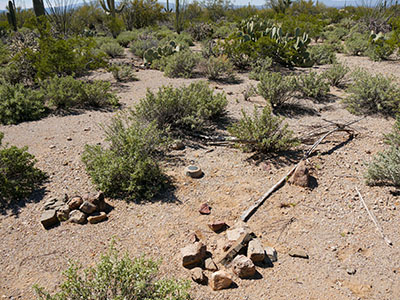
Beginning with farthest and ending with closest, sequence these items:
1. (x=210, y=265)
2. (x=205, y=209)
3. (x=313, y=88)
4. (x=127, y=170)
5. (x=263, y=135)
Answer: (x=313, y=88)
(x=263, y=135)
(x=127, y=170)
(x=205, y=209)
(x=210, y=265)

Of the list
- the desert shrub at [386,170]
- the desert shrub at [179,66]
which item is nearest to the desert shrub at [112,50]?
the desert shrub at [179,66]

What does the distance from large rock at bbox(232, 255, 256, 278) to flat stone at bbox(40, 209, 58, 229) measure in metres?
2.12

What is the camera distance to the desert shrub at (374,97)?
660cm

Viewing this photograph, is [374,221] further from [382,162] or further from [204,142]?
[204,142]

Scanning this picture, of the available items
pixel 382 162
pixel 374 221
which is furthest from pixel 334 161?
pixel 374 221

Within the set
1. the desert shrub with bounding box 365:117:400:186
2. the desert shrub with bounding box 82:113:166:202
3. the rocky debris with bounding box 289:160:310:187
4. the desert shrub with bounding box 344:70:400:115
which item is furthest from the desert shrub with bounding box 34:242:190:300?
the desert shrub with bounding box 344:70:400:115

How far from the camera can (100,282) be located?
96.0 inches

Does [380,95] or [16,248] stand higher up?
[380,95]

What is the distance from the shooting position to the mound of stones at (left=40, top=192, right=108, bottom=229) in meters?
3.70

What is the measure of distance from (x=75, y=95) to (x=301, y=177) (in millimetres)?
5530

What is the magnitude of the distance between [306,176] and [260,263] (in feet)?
5.28

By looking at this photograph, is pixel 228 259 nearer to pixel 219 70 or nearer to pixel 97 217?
pixel 97 217

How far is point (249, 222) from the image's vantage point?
3766 millimetres

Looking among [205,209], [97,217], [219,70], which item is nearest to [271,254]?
[205,209]
